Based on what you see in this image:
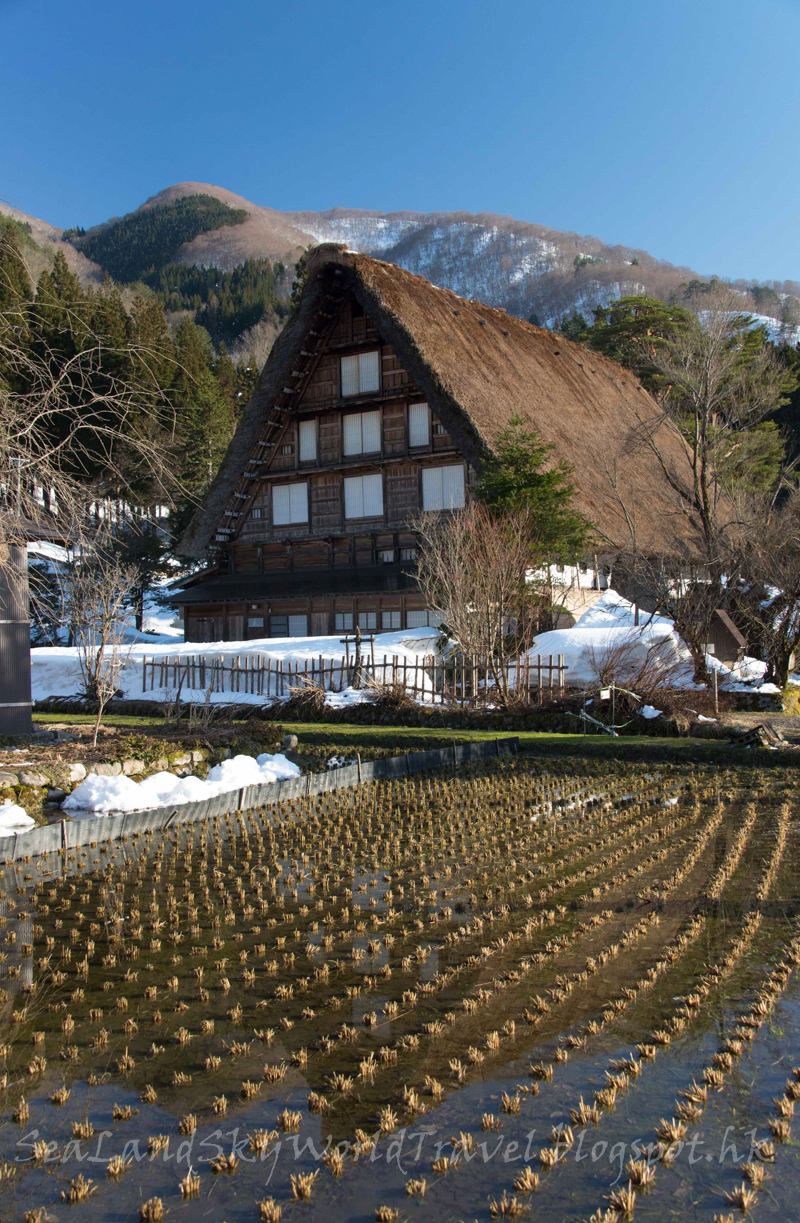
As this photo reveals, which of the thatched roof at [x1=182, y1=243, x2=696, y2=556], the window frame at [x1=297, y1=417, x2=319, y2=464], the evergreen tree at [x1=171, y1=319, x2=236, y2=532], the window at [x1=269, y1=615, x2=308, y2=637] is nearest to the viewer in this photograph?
the thatched roof at [x1=182, y1=243, x2=696, y2=556]

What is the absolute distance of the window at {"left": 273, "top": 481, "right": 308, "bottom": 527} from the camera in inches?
1123

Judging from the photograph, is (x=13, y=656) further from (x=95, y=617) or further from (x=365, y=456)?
(x=365, y=456)

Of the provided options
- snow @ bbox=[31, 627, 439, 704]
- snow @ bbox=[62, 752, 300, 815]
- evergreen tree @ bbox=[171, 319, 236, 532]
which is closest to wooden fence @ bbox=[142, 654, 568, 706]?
snow @ bbox=[31, 627, 439, 704]

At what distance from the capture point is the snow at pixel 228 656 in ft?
66.1

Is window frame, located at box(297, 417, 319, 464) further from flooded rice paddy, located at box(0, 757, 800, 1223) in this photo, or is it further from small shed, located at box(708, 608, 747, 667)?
flooded rice paddy, located at box(0, 757, 800, 1223)

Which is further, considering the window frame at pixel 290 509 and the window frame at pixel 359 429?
the window frame at pixel 290 509

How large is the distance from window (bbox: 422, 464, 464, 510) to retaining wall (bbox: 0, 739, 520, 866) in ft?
42.0

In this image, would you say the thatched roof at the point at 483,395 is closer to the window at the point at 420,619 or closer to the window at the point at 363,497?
the window at the point at 363,497

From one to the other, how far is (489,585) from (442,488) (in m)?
10.3

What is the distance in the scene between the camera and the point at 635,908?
19.4 feet

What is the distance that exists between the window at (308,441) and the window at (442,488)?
4.17 meters

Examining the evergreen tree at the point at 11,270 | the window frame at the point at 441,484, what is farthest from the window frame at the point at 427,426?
the evergreen tree at the point at 11,270

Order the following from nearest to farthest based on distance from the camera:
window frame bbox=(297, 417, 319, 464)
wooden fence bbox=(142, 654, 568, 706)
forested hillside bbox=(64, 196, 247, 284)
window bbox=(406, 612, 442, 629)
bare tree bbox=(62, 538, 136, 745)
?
wooden fence bbox=(142, 654, 568, 706)
bare tree bbox=(62, 538, 136, 745)
window bbox=(406, 612, 442, 629)
window frame bbox=(297, 417, 319, 464)
forested hillside bbox=(64, 196, 247, 284)

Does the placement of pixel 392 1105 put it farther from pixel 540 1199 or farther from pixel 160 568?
pixel 160 568
